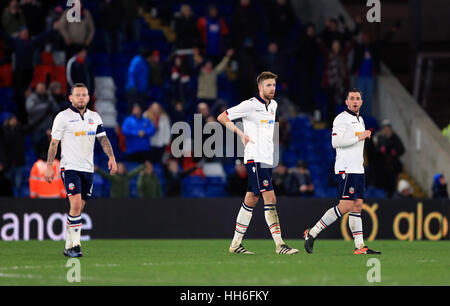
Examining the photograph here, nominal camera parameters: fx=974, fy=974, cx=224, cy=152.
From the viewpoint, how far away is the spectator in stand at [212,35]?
85.3 ft

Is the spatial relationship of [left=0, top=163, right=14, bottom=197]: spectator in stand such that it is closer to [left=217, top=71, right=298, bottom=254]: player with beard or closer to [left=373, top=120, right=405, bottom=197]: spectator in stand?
[left=217, top=71, right=298, bottom=254]: player with beard

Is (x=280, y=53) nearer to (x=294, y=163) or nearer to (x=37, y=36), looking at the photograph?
(x=294, y=163)

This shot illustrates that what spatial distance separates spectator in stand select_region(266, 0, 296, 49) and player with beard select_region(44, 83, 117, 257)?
14142 millimetres

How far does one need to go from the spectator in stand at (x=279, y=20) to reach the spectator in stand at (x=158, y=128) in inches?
233

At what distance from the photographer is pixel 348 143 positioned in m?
14.0

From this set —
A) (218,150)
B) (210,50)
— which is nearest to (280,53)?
(210,50)

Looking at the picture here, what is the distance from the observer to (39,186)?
19922mm

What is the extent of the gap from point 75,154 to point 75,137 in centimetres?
24

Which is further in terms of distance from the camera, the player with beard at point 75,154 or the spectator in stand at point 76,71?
the spectator in stand at point 76,71

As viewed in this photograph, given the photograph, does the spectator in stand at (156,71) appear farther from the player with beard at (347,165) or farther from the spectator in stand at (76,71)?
the player with beard at (347,165)

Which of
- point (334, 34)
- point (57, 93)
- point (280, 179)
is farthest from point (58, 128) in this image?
point (334, 34)

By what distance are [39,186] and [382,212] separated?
7.11 metres

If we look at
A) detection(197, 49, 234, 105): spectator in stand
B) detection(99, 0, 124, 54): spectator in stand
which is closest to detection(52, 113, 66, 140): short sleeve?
detection(197, 49, 234, 105): spectator in stand

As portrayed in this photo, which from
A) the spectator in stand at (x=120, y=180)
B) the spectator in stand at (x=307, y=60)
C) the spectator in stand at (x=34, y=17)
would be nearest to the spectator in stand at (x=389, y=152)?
the spectator in stand at (x=307, y=60)
